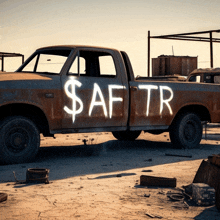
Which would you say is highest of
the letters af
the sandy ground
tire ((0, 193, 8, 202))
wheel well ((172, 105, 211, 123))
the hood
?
the hood

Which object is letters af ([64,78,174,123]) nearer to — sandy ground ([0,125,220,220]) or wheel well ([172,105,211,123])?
sandy ground ([0,125,220,220])

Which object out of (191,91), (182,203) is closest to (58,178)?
(182,203)

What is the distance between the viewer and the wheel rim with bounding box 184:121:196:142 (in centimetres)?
859

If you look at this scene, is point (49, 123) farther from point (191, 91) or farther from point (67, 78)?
point (191, 91)

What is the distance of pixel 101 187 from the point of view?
480 cm

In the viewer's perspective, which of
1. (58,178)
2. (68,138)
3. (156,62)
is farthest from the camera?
(156,62)

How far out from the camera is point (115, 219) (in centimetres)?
355

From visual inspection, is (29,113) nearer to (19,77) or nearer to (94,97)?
(19,77)

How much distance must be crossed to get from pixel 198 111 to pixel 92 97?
10.2ft

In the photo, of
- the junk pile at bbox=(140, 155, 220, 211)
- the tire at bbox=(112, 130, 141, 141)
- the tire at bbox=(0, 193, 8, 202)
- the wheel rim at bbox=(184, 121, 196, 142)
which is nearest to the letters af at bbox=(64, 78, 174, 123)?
the wheel rim at bbox=(184, 121, 196, 142)

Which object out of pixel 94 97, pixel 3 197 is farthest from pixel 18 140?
pixel 3 197

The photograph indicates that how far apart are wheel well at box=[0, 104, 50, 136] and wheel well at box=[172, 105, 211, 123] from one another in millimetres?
3101

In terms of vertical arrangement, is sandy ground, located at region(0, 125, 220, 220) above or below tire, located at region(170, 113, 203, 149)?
below

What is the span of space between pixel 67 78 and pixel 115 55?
132 cm
